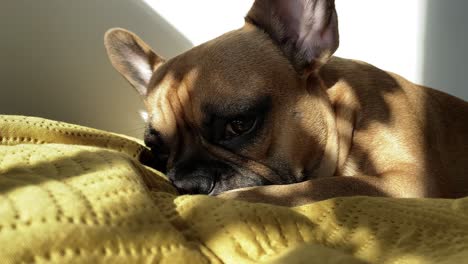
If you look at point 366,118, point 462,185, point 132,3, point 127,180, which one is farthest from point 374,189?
point 132,3

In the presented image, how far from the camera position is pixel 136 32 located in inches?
82.5

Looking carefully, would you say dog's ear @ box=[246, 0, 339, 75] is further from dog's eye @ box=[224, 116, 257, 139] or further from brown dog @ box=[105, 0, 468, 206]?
dog's eye @ box=[224, 116, 257, 139]

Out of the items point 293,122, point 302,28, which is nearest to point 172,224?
point 293,122

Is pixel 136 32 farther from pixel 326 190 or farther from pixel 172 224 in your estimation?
pixel 172 224

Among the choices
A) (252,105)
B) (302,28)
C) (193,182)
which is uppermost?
(302,28)

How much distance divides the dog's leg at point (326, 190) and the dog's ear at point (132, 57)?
31.4 inches

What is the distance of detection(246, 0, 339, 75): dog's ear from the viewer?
1.34 m

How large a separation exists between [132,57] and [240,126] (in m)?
0.72

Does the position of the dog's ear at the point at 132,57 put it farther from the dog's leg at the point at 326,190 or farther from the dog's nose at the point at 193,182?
the dog's leg at the point at 326,190

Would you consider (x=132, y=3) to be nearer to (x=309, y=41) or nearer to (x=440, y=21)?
(x=309, y=41)

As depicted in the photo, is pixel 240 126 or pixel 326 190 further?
pixel 240 126

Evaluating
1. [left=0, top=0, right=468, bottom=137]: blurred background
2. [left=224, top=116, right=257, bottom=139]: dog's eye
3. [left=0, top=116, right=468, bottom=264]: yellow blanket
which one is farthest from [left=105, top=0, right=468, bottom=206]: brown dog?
[left=0, top=0, right=468, bottom=137]: blurred background

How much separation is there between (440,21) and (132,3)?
1311 millimetres

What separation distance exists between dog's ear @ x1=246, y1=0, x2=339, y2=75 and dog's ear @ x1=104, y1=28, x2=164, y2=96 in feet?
1.64
